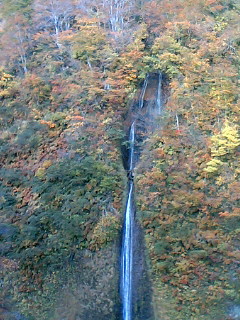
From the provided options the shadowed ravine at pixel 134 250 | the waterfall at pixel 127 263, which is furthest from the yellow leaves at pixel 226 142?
the waterfall at pixel 127 263

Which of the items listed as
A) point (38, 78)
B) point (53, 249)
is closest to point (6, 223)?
point (53, 249)

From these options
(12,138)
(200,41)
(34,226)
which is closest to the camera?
(34,226)

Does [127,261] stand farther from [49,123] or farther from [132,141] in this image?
[49,123]

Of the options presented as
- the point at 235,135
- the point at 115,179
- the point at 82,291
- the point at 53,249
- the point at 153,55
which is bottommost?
the point at 82,291

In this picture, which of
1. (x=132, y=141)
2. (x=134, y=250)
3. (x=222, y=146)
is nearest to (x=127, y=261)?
(x=134, y=250)

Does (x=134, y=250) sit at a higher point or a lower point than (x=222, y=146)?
lower

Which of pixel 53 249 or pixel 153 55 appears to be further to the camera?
pixel 153 55

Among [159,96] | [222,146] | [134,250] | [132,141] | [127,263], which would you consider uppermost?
[159,96]

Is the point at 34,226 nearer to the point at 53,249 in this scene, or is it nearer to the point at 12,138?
the point at 53,249

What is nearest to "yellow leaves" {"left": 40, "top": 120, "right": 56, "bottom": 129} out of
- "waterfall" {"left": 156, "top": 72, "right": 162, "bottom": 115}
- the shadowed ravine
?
the shadowed ravine
